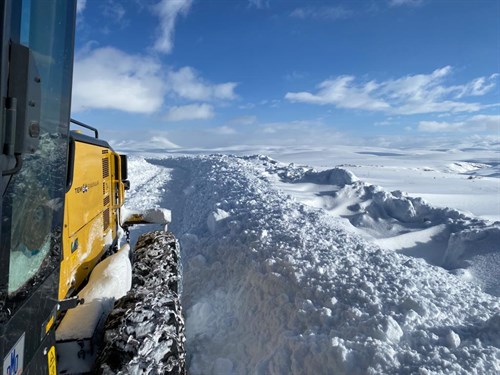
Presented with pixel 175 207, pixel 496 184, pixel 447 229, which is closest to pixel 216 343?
pixel 447 229

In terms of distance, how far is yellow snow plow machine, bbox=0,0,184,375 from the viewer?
1116mm

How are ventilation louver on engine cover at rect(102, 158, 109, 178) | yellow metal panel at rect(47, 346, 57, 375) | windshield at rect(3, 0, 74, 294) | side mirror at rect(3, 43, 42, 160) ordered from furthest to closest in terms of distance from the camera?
ventilation louver on engine cover at rect(102, 158, 109, 178) → yellow metal panel at rect(47, 346, 57, 375) → windshield at rect(3, 0, 74, 294) → side mirror at rect(3, 43, 42, 160)

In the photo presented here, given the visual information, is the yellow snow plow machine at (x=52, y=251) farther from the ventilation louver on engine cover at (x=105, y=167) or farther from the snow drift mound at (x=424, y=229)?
the snow drift mound at (x=424, y=229)

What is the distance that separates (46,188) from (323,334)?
301cm

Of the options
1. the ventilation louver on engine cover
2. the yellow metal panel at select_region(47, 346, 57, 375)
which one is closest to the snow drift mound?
the ventilation louver on engine cover

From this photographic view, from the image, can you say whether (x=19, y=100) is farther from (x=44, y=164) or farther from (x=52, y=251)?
(x=52, y=251)

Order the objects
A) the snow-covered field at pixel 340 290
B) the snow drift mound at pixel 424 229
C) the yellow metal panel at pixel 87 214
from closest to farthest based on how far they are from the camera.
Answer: the yellow metal panel at pixel 87 214, the snow-covered field at pixel 340 290, the snow drift mound at pixel 424 229

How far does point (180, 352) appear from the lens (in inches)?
90.4

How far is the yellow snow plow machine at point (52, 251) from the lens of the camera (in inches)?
43.9

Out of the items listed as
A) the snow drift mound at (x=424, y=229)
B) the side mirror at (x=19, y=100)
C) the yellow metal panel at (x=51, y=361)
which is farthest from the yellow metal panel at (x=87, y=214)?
the snow drift mound at (x=424, y=229)

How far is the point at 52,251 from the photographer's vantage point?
1.67 meters

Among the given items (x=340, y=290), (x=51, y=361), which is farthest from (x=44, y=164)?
(x=340, y=290)

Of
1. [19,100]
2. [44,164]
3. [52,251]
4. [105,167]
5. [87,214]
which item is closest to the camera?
[19,100]

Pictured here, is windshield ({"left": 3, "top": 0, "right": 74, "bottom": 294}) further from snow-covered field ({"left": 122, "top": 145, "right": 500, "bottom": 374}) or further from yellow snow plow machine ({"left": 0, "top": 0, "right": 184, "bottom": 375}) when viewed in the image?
snow-covered field ({"left": 122, "top": 145, "right": 500, "bottom": 374})
